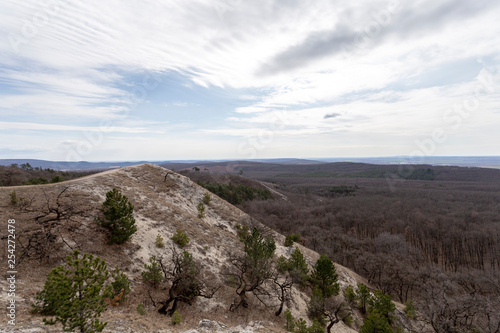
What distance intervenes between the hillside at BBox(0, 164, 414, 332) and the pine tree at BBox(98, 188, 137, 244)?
2.44ft

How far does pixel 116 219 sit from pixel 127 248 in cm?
252

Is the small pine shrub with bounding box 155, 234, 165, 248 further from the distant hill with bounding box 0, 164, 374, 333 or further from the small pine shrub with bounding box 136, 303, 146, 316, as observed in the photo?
the small pine shrub with bounding box 136, 303, 146, 316

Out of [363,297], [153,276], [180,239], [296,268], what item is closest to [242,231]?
[296,268]

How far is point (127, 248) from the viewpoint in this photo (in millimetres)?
17641

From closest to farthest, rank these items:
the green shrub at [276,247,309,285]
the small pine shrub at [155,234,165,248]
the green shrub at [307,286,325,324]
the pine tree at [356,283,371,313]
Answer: the green shrub at [307,286,325,324] < the small pine shrub at [155,234,165,248] < the green shrub at [276,247,309,285] < the pine tree at [356,283,371,313]

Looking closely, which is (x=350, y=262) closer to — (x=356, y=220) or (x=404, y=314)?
(x=404, y=314)

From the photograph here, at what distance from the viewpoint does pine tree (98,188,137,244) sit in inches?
667

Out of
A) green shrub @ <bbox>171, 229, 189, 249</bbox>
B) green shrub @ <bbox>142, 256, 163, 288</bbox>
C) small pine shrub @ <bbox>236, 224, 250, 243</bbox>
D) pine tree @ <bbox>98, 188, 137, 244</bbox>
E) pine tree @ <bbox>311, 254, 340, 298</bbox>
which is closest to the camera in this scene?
green shrub @ <bbox>142, 256, 163, 288</bbox>

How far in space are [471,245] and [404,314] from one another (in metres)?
51.2

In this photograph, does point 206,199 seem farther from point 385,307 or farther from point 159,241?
point 385,307

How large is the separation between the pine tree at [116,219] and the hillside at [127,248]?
0.74 m

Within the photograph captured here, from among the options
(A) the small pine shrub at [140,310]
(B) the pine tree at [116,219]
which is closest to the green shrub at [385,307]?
(A) the small pine shrub at [140,310]

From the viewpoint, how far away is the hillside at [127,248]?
11.9 m

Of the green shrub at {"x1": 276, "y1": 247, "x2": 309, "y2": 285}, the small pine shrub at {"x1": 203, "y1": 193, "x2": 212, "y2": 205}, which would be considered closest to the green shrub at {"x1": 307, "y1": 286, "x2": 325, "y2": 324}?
the green shrub at {"x1": 276, "y1": 247, "x2": 309, "y2": 285}
